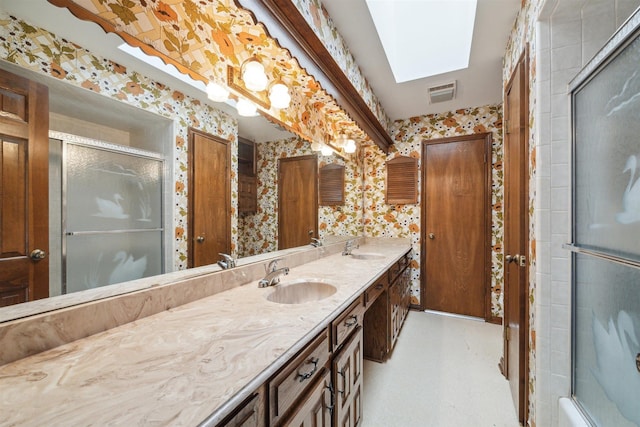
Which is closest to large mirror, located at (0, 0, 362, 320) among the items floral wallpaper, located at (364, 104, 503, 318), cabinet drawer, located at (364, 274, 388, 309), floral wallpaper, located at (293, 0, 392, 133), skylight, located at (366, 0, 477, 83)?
floral wallpaper, located at (293, 0, 392, 133)

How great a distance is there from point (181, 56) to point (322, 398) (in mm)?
1458

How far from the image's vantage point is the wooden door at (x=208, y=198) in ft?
3.65

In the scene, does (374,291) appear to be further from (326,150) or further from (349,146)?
(349,146)

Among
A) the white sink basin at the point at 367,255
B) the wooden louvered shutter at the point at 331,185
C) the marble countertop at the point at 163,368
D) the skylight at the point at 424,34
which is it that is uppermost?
the skylight at the point at 424,34

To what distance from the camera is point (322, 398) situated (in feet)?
3.16

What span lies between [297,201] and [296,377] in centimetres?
118

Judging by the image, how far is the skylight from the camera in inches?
69.6

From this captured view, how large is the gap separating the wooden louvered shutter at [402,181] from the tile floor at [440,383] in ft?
4.96

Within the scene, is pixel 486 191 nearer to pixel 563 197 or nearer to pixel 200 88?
pixel 563 197

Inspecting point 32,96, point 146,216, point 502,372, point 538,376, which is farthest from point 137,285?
point 502,372

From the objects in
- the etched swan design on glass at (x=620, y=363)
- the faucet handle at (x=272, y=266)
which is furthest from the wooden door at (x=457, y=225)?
the faucet handle at (x=272, y=266)

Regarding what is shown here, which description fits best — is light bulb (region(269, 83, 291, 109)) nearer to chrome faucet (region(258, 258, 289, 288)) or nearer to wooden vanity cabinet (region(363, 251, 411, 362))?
chrome faucet (region(258, 258, 289, 288))

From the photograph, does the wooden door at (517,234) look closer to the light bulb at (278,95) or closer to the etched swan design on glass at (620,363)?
the etched swan design on glass at (620,363)

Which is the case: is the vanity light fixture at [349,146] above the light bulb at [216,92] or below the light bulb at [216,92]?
above
